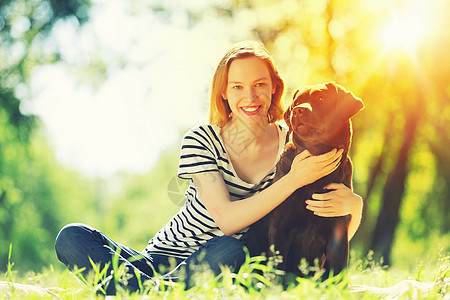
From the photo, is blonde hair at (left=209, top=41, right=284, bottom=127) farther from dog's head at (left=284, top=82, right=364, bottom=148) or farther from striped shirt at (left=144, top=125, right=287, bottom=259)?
dog's head at (left=284, top=82, right=364, bottom=148)

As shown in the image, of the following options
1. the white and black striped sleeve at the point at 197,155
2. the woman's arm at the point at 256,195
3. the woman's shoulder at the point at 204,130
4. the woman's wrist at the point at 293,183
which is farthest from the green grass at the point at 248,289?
the woman's shoulder at the point at 204,130

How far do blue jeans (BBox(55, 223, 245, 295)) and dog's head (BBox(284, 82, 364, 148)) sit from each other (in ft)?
2.92

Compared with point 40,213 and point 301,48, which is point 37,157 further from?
point 301,48

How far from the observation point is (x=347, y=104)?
126 inches

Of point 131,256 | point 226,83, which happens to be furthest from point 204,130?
point 131,256

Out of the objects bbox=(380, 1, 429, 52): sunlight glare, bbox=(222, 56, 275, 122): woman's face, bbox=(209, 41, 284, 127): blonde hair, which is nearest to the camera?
bbox=(222, 56, 275, 122): woman's face

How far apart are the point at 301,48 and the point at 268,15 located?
110cm

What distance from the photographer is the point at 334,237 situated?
324cm

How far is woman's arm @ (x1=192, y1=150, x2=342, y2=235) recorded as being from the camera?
3.12 metres

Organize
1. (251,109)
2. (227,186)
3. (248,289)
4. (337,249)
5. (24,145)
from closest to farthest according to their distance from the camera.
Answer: (248,289) → (337,249) → (251,109) → (227,186) → (24,145)

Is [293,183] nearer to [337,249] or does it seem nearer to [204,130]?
[337,249]

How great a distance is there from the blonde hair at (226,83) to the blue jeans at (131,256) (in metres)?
1.05

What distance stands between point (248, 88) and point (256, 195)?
838mm

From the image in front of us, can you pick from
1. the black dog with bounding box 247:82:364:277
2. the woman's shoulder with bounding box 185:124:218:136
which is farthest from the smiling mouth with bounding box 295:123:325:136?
the woman's shoulder with bounding box 185:124:218:136
